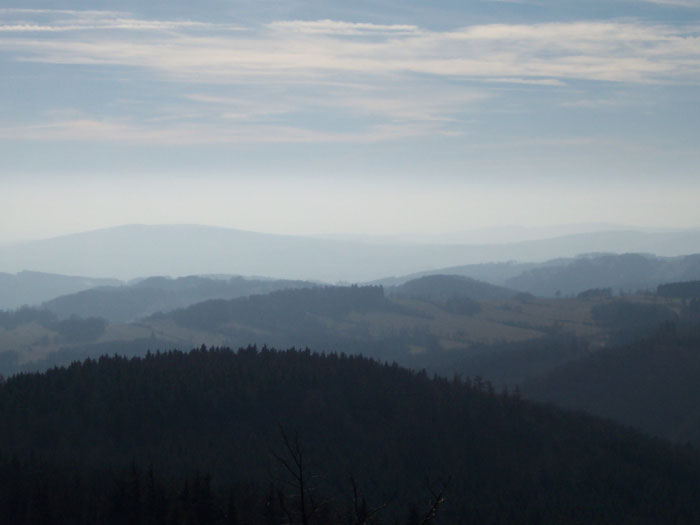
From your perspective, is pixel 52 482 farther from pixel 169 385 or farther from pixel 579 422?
pixel 579 422

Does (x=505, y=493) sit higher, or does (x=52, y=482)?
(x=52, y=482)

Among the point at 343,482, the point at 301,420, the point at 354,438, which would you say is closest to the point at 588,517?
the point at 343,482

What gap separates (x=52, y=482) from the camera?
8569cm

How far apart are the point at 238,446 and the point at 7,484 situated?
44.3 metres

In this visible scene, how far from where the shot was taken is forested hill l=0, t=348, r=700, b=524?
10362cm

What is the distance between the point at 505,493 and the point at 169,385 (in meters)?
62.6

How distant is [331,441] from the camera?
132500mm

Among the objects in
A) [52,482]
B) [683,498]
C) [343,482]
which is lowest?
[683,498]

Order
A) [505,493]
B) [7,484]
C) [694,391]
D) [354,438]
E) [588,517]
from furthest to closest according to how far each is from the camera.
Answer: [694,391]
[354,438]
[505,493]
[588,517]
[7,484]

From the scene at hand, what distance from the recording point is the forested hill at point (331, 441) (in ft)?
340

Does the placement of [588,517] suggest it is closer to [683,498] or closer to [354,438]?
[683,498]

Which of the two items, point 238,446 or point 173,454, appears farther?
point 238,446

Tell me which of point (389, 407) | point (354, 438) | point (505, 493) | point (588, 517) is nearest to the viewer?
point (588, 517)

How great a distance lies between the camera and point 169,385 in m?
139
